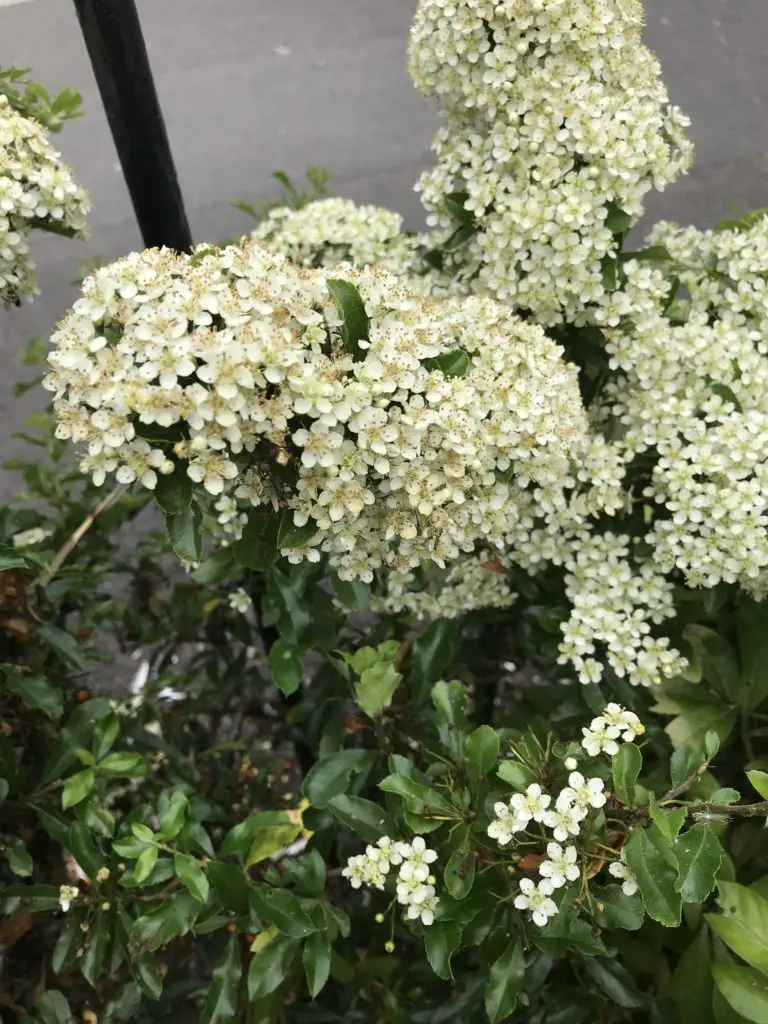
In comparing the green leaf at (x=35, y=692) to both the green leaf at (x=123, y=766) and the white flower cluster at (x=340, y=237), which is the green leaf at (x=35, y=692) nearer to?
the green leaf at (x=123, y=766)

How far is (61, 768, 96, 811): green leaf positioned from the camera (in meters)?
0.98

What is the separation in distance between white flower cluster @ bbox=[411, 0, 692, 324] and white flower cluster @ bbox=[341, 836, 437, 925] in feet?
1.98

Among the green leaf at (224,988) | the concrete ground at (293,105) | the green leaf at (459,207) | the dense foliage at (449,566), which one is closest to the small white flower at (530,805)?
the dense foliage at (449,566)

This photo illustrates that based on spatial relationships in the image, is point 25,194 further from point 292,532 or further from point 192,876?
point 192,876

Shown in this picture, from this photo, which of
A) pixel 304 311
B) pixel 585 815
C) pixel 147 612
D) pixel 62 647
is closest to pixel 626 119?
pixel 304 311

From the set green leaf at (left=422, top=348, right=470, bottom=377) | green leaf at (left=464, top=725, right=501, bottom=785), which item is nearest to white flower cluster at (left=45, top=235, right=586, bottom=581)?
green leaf at (left=422, top=348, right=470, bottom=377)

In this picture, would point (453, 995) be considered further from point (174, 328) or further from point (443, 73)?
point (443, 73)

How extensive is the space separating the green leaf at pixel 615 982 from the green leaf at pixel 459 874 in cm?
26

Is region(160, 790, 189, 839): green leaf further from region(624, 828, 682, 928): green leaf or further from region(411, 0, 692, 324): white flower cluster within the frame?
Answer: region(411, 0, 692, 324): white flower cluster

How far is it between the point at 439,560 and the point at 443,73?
1.90 feet

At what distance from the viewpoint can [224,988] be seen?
0.92 metres

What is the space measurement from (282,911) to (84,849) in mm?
254

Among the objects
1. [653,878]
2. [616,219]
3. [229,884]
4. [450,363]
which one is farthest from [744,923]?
[616,219]

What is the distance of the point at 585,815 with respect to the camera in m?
0.72
